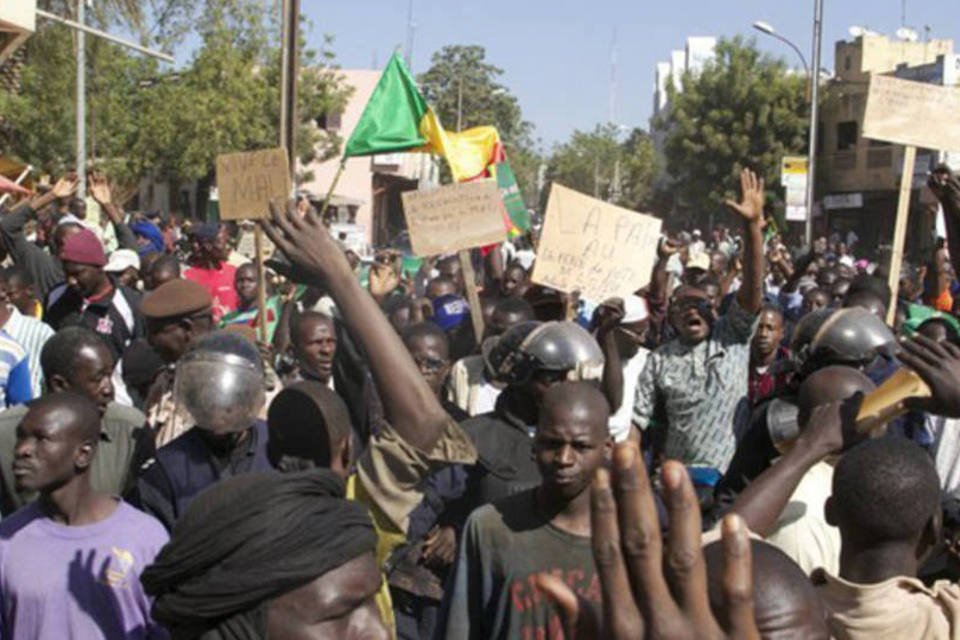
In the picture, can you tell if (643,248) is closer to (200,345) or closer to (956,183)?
(956,183)

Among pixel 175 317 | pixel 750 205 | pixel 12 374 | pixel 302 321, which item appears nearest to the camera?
pixel 12 374

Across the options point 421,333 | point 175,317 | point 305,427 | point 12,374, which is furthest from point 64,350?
point 421,333

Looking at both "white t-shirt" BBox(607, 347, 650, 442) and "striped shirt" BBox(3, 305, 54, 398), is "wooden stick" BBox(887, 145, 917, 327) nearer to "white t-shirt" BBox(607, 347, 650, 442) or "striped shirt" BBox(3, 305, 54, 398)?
"white t-shirt" BBox(607, 347, 650, 442)

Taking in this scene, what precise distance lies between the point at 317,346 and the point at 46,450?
1.88m

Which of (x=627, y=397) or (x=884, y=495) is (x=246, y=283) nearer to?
(x=627, y=397)

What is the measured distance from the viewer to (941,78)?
36875mm

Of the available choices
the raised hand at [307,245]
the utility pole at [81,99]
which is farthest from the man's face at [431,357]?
the utility pole at [81,99]

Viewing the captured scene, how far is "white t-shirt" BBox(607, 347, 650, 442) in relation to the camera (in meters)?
6.44

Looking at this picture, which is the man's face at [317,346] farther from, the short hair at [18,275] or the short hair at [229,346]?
the short hair at [18,275]

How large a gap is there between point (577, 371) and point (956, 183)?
1.83m

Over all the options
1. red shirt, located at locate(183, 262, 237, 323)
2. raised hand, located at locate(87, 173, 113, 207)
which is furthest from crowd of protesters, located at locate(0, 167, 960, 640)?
raised hand, located at locate(87, 173, 113, 207)

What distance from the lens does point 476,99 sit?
89.2 meters

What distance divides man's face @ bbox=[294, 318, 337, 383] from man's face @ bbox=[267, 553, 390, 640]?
3.33m

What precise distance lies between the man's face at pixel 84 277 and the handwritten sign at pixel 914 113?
406 cm
